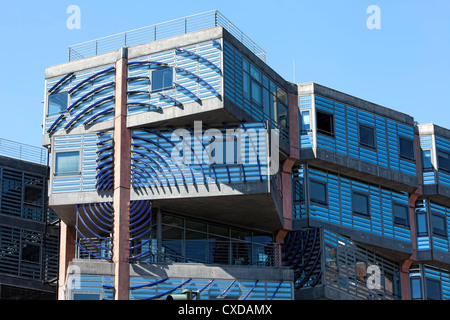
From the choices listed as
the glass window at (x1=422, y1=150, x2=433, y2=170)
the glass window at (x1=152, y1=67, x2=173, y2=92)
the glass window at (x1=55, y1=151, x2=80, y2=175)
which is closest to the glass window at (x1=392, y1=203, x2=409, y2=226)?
the glass window at (x1=422, y1=150, x2=433, y2=170)

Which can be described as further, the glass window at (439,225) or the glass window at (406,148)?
the glass window at (439,225)

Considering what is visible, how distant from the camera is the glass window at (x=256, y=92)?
136 ft

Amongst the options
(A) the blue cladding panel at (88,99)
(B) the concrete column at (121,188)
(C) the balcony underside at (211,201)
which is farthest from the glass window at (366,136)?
(A) the blue cladding panel at (88,99)

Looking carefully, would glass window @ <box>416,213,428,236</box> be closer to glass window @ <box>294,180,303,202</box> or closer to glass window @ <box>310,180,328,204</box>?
glass window @ <box>310,180,328,204</box>

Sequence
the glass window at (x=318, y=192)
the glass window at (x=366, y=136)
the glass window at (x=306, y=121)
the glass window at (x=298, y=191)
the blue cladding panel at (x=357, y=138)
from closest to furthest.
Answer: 1. the glass window at (x=298, y=191)
2. the glass window at (x=318, y=192)
3. the glass window at (x=306, y=121)
4. the blue cladding panel at (x=357, y=138)
5. the glass window at (x=366, y=136)

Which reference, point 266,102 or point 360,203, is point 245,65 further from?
point 360,203

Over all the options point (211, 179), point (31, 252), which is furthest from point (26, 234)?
point (211, 179)

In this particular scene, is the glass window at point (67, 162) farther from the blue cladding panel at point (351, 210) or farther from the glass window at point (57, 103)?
the blue cladding panel at point (351, 210)

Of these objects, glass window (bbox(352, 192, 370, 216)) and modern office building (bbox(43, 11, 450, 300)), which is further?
glass window (bbox(352, 192, 370, 216))

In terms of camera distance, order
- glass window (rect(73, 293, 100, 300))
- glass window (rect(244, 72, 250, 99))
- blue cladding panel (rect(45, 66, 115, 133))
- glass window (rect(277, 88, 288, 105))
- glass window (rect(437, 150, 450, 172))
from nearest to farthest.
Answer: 1. glass window (rect(73, 293, 100, 300))
2. glass window (rect(244, 72, 250, 99))
3. blue cladding panel (rect(45, 66, 115, 133))
4. glass window (rect(277, 88, 288, 105))
5. glass window (rect(437, 150, 450, 172))

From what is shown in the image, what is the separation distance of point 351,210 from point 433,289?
7.18 metres

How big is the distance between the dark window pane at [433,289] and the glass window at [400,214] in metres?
3.57

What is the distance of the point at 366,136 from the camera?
152ft

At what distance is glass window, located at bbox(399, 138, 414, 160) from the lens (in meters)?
47.7
